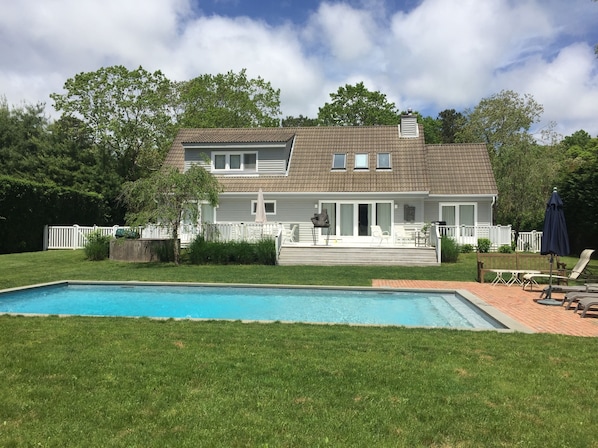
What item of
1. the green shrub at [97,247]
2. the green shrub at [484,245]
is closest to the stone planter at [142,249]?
the green shrub at [97,247]

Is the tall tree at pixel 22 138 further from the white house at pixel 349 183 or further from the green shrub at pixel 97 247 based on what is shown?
the green shrub at pixel 97 247

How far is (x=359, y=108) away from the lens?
164 ft

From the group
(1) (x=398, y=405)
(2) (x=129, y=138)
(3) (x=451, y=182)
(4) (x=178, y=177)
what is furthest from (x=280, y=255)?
(2) (x=129, y=138)

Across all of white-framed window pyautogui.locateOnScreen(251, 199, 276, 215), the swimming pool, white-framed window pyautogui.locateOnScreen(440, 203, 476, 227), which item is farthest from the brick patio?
white-framed window pyautogui.locateOnScreen(251, 199, 276, 215)

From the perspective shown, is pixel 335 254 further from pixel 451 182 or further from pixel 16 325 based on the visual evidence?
pixel 16 325

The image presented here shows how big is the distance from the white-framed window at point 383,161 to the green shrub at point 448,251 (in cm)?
685

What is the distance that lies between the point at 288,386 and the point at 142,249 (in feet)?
56.3

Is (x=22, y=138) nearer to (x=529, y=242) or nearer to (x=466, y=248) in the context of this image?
(x=466, y=248)

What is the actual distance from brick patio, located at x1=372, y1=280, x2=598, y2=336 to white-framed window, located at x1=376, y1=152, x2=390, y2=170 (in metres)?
11.5

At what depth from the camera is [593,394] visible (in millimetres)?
5035

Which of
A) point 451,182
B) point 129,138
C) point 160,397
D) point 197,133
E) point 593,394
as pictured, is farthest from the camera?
point 129,138

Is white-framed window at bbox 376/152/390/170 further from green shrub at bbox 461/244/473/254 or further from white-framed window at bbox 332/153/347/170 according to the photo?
green shrub at bbox 461/244/473/254

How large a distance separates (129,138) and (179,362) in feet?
125

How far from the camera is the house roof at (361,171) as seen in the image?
24.5 metres
